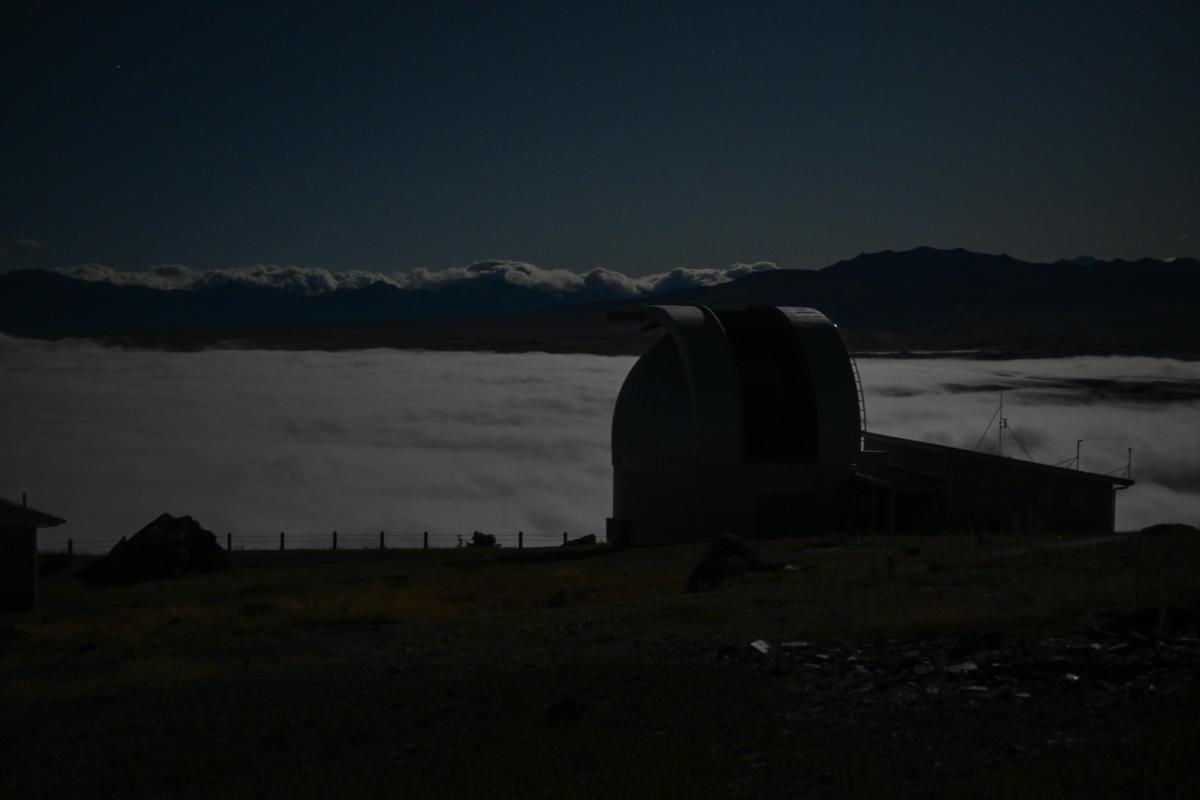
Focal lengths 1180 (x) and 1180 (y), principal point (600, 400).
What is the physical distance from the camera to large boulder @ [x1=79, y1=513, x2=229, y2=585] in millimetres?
33438

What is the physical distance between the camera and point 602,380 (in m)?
156

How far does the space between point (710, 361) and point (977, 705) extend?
79.1ft

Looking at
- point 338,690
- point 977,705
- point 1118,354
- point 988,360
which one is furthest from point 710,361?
point 1118,354

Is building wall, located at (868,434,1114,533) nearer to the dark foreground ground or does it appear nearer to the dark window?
the dark window

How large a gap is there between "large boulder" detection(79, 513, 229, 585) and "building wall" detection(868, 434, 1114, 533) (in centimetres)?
2015

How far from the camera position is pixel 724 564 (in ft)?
66.5

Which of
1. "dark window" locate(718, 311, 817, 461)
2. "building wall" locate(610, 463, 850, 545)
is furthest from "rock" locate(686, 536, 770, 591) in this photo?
"dark window" locate(718, 311, 817, 461)

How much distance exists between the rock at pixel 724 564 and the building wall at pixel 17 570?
16.3 metres

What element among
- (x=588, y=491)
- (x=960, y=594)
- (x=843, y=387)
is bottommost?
(x=588, y=491)

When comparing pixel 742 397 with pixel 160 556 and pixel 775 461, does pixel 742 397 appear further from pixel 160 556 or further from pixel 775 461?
pixel 160 556

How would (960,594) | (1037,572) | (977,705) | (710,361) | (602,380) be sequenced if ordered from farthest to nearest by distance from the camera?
(602,380) < (710,361) < (1037,572) < (960,594) < (977,705)

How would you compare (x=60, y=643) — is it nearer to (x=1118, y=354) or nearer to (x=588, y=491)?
(x=588, y=491)

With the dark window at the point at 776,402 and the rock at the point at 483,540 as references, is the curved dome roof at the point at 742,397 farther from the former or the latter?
the rock at the point at 483,540

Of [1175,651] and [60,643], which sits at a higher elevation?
[1175,651]
